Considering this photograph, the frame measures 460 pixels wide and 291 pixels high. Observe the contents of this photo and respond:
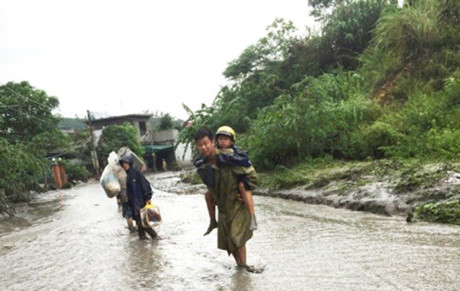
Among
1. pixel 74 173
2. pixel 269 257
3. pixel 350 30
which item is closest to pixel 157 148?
pixel 74 173

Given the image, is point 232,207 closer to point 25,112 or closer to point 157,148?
point 25,112

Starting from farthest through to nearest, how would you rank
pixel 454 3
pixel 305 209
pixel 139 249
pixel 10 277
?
pixel 454 3 < pixel 305 209 < pixel 139 249 < pixel 10 277

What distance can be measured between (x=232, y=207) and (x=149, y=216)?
115 inches

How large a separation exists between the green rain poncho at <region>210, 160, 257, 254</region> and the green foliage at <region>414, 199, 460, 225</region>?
297 centimetres

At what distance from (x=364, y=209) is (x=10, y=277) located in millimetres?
5619

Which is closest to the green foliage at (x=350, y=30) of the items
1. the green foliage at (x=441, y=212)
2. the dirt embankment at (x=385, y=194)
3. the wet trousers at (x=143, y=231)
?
the dirt embankment at (x=385, y=194)

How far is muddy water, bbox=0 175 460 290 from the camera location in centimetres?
375

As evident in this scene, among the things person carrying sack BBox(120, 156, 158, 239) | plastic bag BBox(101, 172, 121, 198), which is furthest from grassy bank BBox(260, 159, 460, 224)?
plastic bag BBox(101, 172, 121, 198)

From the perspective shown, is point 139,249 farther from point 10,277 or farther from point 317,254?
point 317,254

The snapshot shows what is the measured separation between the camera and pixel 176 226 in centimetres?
795

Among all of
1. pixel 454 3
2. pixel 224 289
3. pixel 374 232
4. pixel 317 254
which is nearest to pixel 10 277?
pixel 224 289

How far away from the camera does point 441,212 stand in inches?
219

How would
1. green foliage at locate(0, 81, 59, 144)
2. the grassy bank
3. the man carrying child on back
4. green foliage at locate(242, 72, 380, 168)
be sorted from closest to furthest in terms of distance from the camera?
the man carrying child on back → the grassy bank → green foliage at locate(242, 72, 380, 168) → green foliage at locate(0, 81, 59, 144)

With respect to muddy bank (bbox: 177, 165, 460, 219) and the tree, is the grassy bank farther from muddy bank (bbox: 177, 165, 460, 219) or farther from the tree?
the tree
